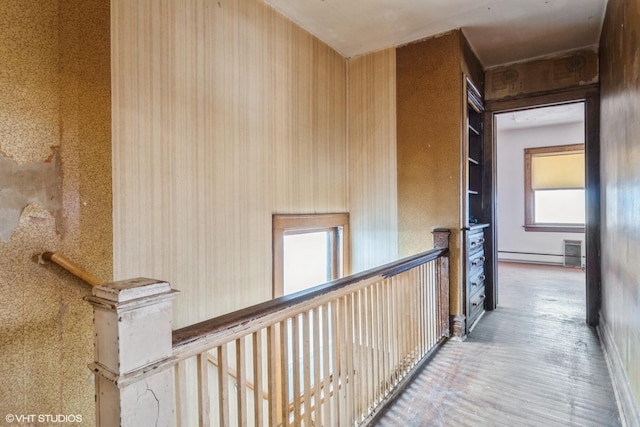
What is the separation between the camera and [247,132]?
102 inches

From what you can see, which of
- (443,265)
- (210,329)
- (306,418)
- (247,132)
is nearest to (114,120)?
(247,132)

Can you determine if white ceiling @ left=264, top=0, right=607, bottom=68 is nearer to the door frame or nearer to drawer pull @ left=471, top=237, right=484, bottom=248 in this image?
the door frame

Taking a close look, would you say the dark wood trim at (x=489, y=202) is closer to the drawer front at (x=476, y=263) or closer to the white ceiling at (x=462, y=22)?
the drawer front at (x=476, y=263)

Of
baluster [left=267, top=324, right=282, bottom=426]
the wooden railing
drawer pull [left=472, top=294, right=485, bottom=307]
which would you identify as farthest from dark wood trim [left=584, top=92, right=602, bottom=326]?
baluster [left=267, top=324, right=282, bottom=426]

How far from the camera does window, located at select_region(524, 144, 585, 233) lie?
6.61m

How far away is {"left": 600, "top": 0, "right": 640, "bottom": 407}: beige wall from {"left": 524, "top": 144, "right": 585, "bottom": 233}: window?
4.47 metres

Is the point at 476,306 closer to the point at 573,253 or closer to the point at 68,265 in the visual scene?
the point at 68,265

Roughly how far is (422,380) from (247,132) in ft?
7.49

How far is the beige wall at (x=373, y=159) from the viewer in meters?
3.48

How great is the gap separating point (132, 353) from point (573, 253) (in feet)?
25.9

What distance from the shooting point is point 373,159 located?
362 cm

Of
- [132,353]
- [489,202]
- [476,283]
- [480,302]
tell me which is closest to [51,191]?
[132,353]

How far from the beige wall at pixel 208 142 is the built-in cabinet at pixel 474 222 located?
162 centimetres

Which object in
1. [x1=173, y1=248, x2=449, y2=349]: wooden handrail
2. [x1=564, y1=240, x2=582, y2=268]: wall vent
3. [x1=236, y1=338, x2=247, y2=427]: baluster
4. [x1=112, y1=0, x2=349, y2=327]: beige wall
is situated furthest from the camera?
[x1=564, y1=240, x2=582, y2=268]: wall vent
